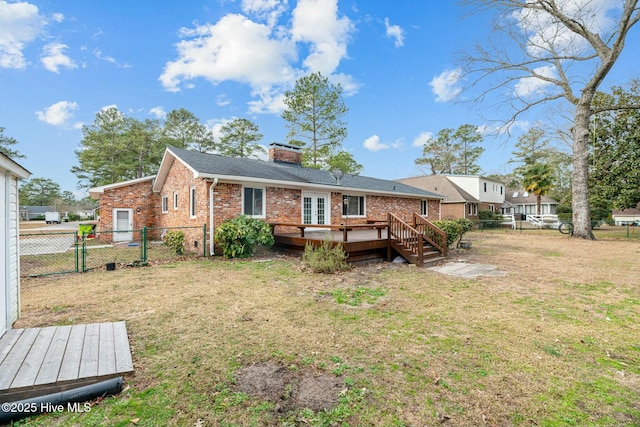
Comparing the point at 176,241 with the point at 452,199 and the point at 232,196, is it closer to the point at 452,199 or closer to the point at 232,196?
the point at 232,196

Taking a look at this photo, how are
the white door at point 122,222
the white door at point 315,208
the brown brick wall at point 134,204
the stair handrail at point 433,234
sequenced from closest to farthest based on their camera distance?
1. the stair handrail at point 433,234
2. the white door at point 315,208
3. the brown brick wall at point 134,204
4. the white door at point 122,222

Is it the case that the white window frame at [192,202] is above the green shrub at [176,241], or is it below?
above

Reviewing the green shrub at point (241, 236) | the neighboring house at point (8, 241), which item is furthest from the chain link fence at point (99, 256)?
the neighboring house at point (8, 241)

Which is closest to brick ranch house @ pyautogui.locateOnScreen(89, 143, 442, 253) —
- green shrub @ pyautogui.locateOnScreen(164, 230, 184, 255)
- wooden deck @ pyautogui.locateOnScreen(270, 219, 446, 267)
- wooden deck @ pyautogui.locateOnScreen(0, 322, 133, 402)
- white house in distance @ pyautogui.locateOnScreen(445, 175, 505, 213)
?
green shrub @ pyautogui.locateOnScreen(164, 230, 184, 255)

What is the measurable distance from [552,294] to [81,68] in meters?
21.7

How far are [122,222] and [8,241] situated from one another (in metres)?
12.6

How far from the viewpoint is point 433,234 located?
31.8 ft

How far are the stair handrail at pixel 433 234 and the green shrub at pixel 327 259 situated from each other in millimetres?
3138

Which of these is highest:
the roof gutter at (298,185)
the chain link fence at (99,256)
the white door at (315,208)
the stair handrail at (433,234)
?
the roof gutter at (298,185)

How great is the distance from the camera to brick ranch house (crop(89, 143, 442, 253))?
1004 cm

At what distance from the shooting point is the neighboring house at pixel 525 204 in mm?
36825

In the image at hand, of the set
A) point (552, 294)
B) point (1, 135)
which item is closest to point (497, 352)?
point (552, 294)

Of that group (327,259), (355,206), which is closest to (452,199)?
(355,206)

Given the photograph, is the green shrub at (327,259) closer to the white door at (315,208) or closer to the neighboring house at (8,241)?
the white door at (315,208)
